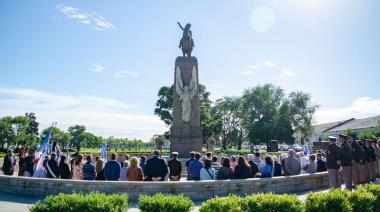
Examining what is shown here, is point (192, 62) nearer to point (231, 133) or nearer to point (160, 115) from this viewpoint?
point (160, 115)

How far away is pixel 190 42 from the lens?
21.5m

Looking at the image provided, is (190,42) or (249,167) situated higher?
(190,42)

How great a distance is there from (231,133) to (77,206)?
66.1 metres

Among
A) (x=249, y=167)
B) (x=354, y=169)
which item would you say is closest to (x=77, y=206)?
(x=249, y=167)

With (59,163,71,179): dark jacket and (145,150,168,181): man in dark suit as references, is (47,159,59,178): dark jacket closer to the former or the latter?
(59,163,71,179): dark jacket

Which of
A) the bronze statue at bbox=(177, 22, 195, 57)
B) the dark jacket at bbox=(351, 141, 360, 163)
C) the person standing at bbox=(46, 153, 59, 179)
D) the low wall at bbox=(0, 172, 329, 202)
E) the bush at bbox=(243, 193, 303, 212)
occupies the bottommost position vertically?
the low wall at bbox=(0, 172, 329, 202)

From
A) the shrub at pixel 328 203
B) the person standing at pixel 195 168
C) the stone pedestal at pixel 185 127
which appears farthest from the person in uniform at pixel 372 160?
the stone pedestal at pixel 185 127

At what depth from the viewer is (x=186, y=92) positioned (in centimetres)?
2062

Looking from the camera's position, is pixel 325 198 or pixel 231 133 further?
pixel 231 133

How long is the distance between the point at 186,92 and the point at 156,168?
11.6 meters

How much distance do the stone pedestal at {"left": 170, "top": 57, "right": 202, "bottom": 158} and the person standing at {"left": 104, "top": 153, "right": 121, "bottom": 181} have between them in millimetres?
10862

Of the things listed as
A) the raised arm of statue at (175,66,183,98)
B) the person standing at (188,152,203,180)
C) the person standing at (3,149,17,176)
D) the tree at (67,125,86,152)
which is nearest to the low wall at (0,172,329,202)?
the person standing at (188,152,203,180)

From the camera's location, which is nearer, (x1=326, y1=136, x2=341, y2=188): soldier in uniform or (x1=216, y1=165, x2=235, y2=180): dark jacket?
(x1=216, y1=165, x2=235, y2=180): dark jacket

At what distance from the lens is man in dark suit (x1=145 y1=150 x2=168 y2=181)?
9.48 metres
